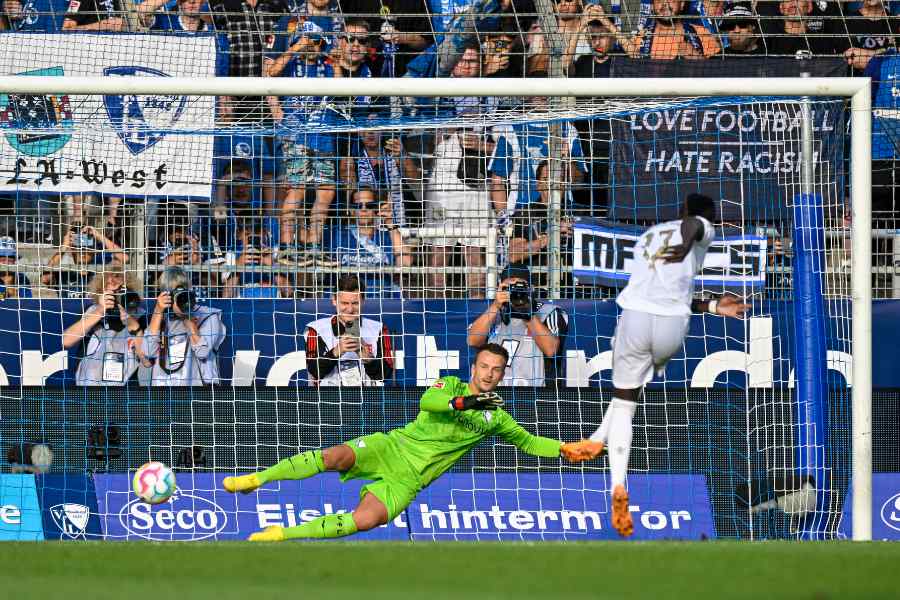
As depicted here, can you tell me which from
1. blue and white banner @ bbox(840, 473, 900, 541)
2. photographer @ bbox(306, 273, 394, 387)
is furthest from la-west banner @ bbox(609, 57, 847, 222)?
blue and white banner @ bbox(840, 473, 900, 541)

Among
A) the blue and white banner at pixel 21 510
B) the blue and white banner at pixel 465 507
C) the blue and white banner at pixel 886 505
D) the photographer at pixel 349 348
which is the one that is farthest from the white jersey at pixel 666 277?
the blue and white banner at pixel 21 510

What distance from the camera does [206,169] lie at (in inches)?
292

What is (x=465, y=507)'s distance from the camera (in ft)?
23.5

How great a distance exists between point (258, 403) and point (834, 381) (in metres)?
3.50

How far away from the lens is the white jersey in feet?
20.4

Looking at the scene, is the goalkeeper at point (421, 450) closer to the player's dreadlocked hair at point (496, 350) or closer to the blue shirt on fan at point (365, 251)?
the player's dreadlocked hair at point (496, 350)

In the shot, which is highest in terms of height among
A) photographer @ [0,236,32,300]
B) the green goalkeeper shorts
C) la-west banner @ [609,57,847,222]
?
la-west banner @ [609,57,847,222]

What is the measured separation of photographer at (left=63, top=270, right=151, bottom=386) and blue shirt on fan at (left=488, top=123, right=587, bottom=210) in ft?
7.87

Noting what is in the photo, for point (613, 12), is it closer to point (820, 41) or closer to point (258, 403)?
point (820, 41)

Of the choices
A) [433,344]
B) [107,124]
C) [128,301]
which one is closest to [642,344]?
[433,344]

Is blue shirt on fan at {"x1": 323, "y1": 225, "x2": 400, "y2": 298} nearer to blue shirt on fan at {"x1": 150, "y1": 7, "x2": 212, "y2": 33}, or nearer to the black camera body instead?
the black camera body

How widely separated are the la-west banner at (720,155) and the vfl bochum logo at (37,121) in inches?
139

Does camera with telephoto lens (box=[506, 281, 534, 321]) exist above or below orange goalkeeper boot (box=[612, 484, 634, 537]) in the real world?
above

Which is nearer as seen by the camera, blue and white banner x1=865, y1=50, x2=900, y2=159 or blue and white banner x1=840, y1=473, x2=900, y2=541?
blue and white banner x1=840, y1=473, x2=900, y2=541
